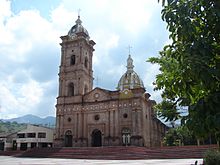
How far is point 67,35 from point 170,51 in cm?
4598

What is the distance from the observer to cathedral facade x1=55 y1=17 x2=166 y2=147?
40.6m

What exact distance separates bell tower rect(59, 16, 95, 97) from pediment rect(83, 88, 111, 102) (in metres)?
1.49

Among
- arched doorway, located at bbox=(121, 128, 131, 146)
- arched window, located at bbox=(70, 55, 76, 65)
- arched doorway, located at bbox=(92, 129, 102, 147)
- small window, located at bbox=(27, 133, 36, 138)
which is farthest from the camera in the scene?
small window, located at bbox=(27, 133, 36, 138)

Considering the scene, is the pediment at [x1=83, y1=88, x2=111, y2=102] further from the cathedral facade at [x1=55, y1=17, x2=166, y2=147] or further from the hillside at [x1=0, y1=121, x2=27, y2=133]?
the hillside at [x1=0, y1=121, x2=27, y2=133]

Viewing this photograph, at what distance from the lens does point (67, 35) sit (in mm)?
49031

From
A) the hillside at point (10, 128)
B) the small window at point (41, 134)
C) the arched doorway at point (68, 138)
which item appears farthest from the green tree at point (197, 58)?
the hillside at point (10, 128)

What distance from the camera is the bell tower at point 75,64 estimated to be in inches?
1800

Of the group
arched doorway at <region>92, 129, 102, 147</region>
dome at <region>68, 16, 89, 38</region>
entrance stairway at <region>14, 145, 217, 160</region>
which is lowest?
entrance stairway at <region>14, 145, 217, 160</region>

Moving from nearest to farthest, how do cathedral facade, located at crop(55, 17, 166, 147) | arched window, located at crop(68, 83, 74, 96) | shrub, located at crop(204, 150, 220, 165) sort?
shrub, located at crop(204, 150, 220, 165) → cathedral facade, located at crop(55, 17, 166, 147) → arched window, located at crop(68, 83, 74, 96)

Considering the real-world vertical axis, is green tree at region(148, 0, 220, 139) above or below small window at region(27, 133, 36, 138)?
above

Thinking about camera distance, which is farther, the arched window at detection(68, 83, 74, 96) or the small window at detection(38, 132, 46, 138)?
the small window at detection(38, 132, 46, 138)

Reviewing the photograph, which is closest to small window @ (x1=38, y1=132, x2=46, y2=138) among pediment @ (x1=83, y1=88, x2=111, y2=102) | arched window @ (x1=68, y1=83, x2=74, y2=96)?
arched window @ (x1=68, y1=83, x2=74, y2=96)

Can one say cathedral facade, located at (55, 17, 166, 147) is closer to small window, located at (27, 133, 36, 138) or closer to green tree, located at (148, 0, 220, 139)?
small window, located at (27, 133, 36, 138)


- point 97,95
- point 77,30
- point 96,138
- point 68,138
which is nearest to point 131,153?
point 96,138
